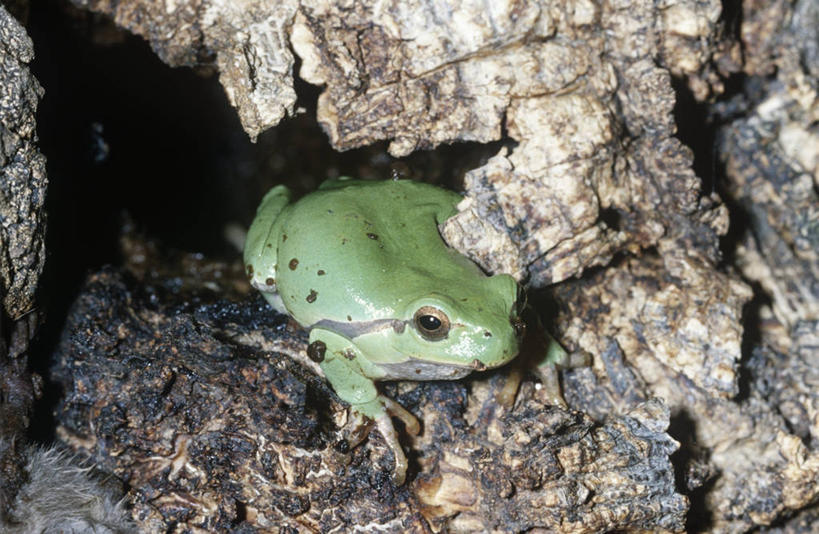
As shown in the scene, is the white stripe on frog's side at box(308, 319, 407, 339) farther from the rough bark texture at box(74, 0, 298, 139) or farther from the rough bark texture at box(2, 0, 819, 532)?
the rough bark texture at box(74, 0, 298, 139)

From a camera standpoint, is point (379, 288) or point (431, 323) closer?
point (431, 323)

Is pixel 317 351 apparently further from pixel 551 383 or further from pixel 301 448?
pixel 551 383

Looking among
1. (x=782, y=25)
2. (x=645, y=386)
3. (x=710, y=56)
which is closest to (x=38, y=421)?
(x=645, y=386)

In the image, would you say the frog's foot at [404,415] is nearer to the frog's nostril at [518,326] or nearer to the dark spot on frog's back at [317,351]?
the dark spot on frog's back at [317,351]

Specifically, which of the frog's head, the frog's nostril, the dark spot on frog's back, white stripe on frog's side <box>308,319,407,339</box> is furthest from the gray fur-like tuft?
the frog's nostril

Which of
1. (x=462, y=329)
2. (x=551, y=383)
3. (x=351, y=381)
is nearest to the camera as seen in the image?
(x=462, y=329)

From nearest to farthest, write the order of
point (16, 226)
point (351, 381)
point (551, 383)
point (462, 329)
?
point (16, 226)
point (462, 329)
point (351, 381)
point (551, 383)

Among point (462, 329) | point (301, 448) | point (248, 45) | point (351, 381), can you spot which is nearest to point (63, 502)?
point (301, 448)

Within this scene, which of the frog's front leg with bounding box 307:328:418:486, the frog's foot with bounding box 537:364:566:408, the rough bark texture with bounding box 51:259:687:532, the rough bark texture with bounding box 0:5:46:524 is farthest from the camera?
the frog's foot with bounding box 537:364:566:408
